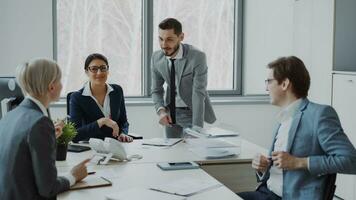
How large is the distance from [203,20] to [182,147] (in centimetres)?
276

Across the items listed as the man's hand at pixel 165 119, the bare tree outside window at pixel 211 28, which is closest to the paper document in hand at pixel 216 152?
the man's hand at pixel 165 119

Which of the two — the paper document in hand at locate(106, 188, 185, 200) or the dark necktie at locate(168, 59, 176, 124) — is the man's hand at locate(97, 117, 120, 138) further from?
the paper document in hand at locate(106, 188, 185, 200)

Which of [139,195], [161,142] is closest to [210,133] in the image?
[161,142]

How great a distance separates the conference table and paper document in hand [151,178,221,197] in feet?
0.09

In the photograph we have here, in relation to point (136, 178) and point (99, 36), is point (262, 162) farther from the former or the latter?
point (99, 36)

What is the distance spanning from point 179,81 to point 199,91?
0.66ft

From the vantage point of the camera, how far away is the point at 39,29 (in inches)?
201

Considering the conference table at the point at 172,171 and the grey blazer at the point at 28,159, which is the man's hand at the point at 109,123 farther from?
the grey blazer at the point at 28,159

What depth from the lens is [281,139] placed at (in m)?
2.44

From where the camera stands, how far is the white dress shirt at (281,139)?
93.0 inches

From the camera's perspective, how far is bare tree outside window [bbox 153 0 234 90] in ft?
18.4

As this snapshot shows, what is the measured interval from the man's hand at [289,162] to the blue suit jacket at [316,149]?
4 centimetres

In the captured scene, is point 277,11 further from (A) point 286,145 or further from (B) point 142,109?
(A) point 286,145

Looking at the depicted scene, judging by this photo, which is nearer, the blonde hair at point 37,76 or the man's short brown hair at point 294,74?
the blonde hair at point 37,76
